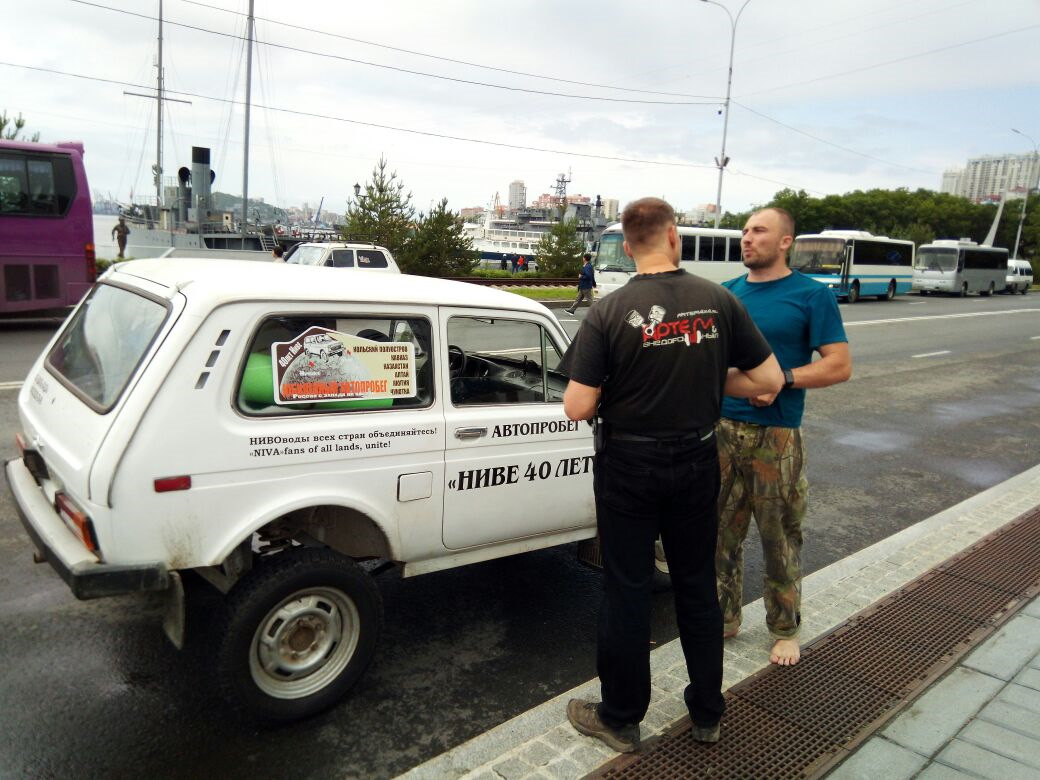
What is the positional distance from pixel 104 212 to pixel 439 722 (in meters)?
84.6

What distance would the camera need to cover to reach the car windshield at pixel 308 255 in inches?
702

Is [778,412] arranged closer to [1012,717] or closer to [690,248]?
[1012,717]

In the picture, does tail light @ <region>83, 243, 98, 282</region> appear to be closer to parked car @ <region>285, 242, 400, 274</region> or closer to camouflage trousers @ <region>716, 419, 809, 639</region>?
parked car @ <region>285, 242, 400, 274</region>

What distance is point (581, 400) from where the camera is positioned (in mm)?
2670

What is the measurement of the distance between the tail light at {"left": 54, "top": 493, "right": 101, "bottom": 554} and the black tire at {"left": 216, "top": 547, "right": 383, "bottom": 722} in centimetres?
53

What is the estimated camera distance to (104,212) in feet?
248

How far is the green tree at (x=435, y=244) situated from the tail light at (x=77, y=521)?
26.2 meters

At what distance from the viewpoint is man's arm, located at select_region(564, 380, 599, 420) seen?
2670 millimetres

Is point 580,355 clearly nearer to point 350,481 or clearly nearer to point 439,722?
point 350,481

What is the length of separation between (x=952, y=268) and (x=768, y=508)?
40.5m

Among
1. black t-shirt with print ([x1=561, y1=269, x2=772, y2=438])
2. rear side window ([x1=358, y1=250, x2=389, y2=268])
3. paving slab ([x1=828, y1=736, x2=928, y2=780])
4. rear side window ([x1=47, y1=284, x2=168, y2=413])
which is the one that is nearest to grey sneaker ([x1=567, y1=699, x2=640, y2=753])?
paving slab ([x1=828, y1=736, x2=928, y2=780])

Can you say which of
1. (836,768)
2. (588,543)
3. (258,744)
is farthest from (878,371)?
(258,744)

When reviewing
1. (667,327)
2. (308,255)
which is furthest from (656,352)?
(308,255)

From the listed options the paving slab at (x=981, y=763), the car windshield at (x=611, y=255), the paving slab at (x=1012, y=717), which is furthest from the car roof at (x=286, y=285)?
the car windshield at (x=611, y=255)
